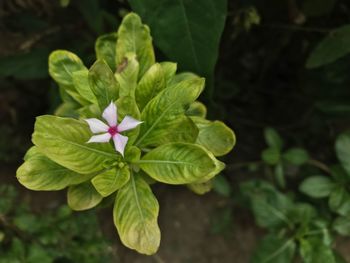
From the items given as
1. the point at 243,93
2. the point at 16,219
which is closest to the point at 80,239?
the point at 16,219

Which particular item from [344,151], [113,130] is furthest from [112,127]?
[344,151]

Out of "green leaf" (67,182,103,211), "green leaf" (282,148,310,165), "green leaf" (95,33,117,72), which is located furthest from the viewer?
"green leaf" (282,148,310,165)

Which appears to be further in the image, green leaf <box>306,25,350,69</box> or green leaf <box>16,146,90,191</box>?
green leaf <box>306,25,350,69</box>

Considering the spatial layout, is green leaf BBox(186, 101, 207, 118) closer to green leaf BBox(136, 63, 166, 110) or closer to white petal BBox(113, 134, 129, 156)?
green leaf BBox(136, 63, 166, 110)

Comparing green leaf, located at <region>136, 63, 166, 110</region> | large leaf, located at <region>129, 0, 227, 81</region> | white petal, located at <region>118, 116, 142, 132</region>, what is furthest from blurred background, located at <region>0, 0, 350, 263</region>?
white petal, located at <region>118, 116, 142, 132</region>

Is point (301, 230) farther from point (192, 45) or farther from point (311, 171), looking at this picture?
point (192, 45)

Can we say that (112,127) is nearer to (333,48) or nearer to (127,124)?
(127,124)
